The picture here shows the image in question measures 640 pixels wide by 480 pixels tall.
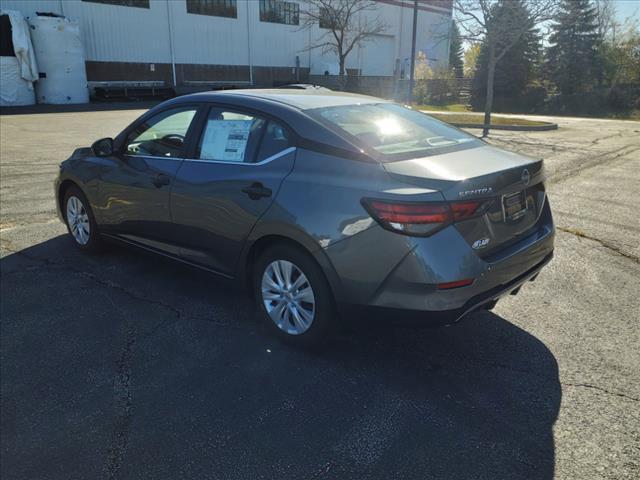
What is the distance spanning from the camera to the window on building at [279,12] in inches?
1702

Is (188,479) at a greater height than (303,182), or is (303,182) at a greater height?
(303,182)

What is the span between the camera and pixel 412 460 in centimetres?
254

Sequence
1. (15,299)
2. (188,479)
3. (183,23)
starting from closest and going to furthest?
(188,479) → (15,299) → (183,23)

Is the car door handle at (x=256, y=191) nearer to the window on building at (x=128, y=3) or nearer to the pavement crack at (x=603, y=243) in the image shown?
the pavement crack at (x=603, y=243)

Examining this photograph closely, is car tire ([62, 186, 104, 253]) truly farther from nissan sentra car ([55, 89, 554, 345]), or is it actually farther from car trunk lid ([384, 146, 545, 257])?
car trunk lid ([384, 146, 545, 257])

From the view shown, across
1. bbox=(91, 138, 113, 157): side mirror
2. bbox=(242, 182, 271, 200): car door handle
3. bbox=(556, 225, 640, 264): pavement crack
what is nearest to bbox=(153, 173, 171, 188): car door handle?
bbox=(91, 138, 113, 157): side mirror

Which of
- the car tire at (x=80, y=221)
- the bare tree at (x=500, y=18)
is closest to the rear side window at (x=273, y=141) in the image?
the car tire at (x=80, y=221)

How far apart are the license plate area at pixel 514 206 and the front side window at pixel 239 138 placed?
4.72ft

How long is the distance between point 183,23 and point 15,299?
38.6 m

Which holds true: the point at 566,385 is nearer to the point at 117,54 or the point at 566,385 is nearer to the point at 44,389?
the point at 44,389

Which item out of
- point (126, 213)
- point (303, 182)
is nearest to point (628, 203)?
point (303, 182)

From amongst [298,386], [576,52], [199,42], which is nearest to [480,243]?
[298,386]

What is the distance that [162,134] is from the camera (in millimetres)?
4516

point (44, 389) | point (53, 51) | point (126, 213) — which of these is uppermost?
point (53, 51)
